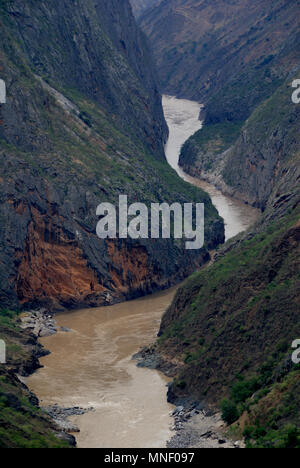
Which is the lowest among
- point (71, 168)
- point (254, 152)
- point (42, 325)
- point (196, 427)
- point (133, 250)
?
point (196, 427)

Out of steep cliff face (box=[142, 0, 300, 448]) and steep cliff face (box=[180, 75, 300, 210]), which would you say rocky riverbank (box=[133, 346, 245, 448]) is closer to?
steep cliff face (box=[142, 0, 300, 448])

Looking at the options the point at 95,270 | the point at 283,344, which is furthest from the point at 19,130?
the point at 283,344

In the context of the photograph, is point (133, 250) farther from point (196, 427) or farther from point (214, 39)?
point (214, 39)

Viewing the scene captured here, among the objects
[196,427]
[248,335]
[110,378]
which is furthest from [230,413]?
[110,378]

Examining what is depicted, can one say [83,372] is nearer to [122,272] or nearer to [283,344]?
[283,344]

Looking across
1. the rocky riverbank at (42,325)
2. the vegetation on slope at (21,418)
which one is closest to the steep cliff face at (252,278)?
the rocky riverbank at (42,325)

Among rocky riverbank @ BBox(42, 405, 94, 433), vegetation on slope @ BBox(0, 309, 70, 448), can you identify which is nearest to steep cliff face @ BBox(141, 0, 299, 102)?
rocky riverbank @ BBox(42, 405, 94, 433)

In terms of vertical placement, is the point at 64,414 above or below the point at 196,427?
below

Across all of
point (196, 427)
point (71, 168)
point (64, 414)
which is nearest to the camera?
point (196, 427)
